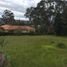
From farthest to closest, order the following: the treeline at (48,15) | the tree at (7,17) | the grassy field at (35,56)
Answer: the tree at (7,17) < the treeline at (48,15) < the grassy field at (35,56)

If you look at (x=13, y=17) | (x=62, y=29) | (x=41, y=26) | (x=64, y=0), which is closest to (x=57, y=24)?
(x=62, y=29)

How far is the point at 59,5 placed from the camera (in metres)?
69.4

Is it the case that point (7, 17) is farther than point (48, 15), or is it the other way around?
point (7, 17)

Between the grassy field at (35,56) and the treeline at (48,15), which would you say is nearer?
the grassy field at (35,56)

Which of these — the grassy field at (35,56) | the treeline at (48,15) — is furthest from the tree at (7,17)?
the grassy field at (35,56)

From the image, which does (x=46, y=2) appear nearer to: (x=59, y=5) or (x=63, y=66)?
(x=59, y=5)

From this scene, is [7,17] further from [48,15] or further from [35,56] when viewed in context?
[35,56]

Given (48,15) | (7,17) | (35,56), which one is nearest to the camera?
(35,56)

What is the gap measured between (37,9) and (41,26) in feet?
24.2

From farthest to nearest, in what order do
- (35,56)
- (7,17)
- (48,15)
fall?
(7,17) → (48,15) → (35,56)

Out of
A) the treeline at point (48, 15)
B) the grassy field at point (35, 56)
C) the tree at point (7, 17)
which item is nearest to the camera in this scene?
the grassy field at point (35, 56)

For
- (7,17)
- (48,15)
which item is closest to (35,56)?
(48,15)

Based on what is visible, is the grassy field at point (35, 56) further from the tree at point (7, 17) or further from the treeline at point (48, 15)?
the tree at point (7, 17)

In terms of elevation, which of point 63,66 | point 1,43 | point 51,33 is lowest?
point 51,33
